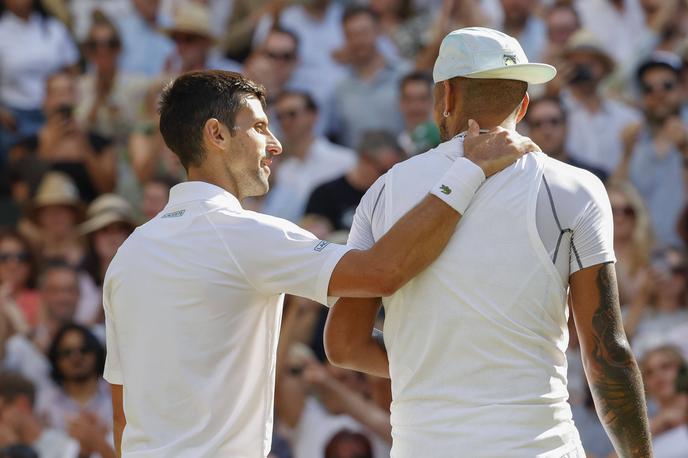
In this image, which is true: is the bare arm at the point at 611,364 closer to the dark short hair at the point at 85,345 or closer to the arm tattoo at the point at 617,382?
the arm tattoo at the point at 617,382

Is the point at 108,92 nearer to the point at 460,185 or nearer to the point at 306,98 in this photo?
the point at 306,98

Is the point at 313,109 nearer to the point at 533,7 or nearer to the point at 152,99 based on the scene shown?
the point at 152,99

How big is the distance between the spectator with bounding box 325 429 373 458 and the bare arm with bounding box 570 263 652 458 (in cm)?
403

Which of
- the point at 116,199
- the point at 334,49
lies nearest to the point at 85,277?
the point at 116,199

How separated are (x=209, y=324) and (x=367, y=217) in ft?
1.76

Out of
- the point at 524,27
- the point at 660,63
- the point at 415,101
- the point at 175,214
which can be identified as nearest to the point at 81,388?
the point at 415,101

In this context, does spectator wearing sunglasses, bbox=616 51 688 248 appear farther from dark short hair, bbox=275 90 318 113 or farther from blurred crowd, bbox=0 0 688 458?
dark short hair, bbox=275 90 318 113

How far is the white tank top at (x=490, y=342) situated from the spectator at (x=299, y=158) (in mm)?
5531

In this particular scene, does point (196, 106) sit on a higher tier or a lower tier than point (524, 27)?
lower

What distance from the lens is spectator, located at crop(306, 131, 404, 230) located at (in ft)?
27.9

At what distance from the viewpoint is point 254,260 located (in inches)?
141

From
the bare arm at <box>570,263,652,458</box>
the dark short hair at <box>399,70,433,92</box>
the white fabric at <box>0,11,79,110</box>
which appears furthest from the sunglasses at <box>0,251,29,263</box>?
the bare arm at <box>570,263,652,458</box>

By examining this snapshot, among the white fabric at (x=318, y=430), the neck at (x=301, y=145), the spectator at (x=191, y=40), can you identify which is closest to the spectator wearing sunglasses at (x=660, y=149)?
the neck at (x=301, y=145)

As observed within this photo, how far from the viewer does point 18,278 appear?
28.8 ft
